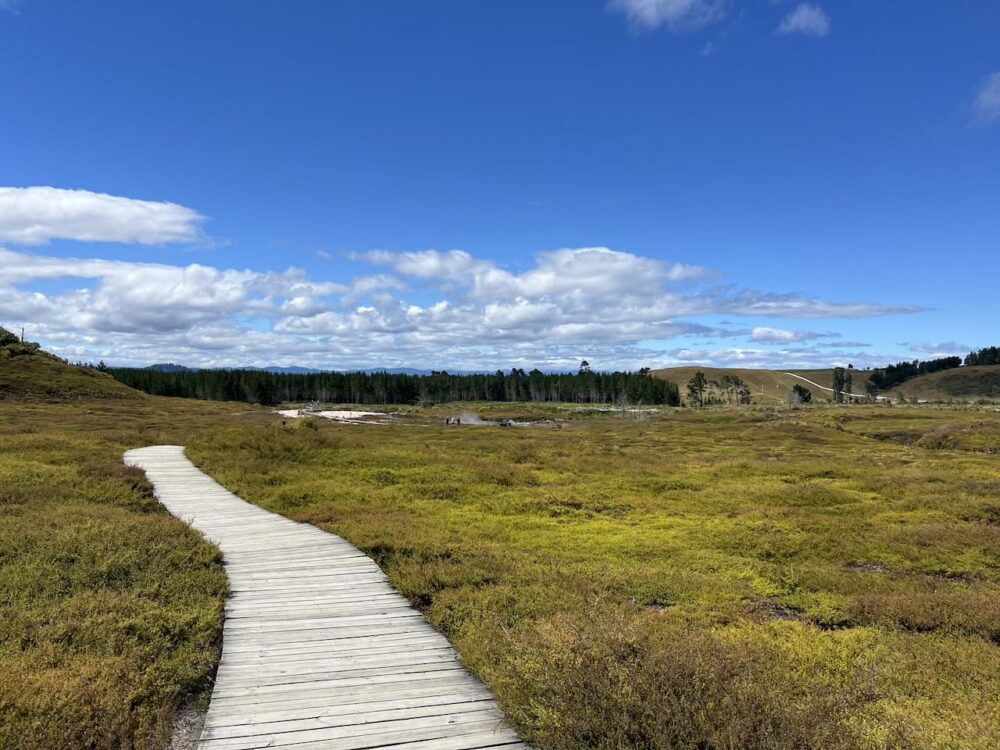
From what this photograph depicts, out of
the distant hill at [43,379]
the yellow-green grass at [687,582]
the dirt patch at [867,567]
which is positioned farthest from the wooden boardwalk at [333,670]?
the distant hill at [43,379]

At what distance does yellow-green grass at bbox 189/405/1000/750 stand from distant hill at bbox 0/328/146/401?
283 feet

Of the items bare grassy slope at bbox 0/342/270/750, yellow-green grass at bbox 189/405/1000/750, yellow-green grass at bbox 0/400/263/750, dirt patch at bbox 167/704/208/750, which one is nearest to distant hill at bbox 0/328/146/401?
yellow-green grass at bbox 189/405/1000/750

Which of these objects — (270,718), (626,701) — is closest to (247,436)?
(270,718)

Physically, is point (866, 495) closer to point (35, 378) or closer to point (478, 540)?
point (478, 540)

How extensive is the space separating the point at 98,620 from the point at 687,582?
1065 centimetres

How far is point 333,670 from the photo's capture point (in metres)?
7.55

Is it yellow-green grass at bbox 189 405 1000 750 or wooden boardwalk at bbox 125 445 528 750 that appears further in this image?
wooden boardwalk at bbox 125 445 528 750

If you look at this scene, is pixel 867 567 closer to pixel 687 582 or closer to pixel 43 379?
pixel 687 582

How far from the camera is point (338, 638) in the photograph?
8.64 meters

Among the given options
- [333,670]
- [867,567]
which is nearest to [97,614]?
[333,670]

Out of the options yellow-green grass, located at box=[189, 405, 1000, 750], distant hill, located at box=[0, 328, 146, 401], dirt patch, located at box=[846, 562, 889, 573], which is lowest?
dirt patch, located at box=[846, 562, 889, 573]

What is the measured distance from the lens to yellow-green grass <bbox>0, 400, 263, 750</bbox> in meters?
6.07

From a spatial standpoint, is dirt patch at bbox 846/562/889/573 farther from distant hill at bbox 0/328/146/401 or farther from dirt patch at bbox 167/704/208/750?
distant hill at bbox 0/328/146/401

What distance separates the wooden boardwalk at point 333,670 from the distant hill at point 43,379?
10470cm
